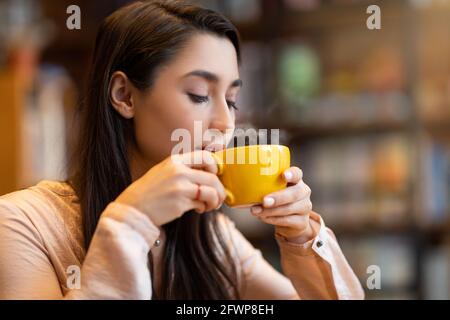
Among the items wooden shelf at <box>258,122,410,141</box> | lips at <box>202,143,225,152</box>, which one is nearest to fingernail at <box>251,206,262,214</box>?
lips at <box>202,143,225,152</box>

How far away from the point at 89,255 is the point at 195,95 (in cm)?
28

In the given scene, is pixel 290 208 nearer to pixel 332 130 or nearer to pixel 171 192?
pixel 171 192

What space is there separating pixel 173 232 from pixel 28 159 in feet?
4.71

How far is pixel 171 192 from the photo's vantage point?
0.75 metres

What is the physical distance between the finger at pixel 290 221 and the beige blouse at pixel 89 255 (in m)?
0.04

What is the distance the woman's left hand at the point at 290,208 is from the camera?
0.87m

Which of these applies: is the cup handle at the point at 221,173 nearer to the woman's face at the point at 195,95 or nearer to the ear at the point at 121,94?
the woman's face at the point at 195,95

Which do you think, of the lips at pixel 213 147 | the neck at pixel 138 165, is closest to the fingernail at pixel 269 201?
the lips at pixel 213 147

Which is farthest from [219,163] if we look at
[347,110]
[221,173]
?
[347,110]

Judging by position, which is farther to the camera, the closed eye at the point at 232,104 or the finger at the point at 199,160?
the closed eye at the point at 232,104

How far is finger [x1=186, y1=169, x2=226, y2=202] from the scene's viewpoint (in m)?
0.77

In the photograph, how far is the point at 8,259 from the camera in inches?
34.2
